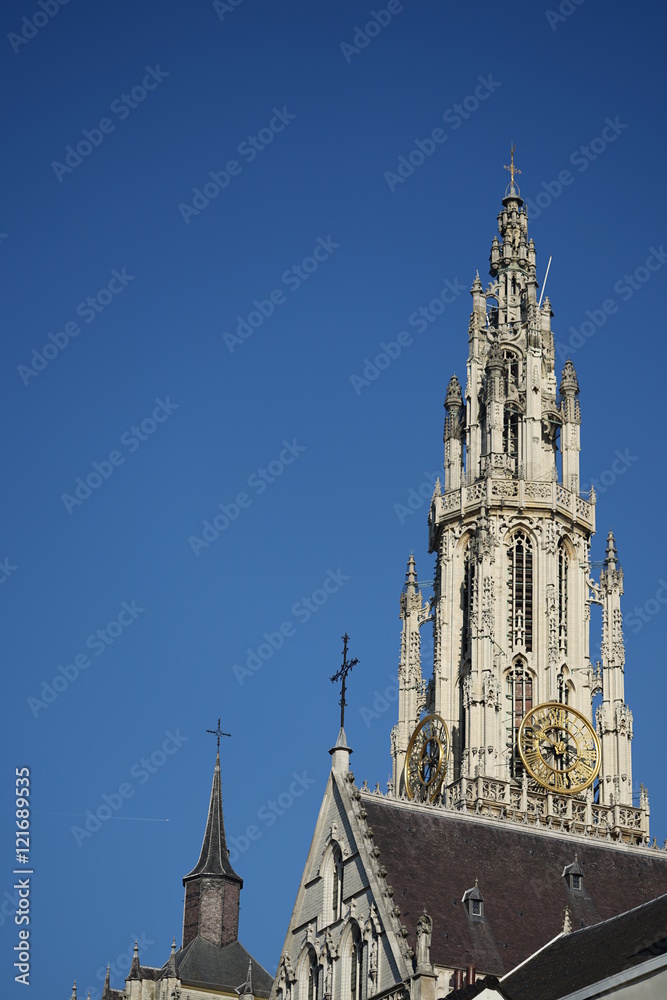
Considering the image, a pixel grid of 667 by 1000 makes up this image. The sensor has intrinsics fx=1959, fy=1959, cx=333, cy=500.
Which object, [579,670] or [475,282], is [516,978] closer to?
[579,670]

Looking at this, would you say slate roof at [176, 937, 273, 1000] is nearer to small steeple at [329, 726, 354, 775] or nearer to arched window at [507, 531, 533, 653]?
arched window at [507, 531, 533, 653]

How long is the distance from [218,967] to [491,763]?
15816mm

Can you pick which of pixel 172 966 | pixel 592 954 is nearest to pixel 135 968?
pixel 172 966

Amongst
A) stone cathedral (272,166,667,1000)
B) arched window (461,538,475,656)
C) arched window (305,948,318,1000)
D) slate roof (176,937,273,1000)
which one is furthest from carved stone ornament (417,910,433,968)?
arched window (461,538,475,656)

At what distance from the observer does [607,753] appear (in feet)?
272

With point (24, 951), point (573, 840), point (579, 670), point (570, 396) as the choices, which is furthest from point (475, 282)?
point (24, 951)

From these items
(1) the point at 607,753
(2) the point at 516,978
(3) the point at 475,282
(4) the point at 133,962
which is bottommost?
(2) the point at 516,978

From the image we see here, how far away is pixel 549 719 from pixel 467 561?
31.2 feet

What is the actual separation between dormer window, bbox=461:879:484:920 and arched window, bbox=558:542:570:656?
34490mm

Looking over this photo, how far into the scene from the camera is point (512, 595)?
3361 inches

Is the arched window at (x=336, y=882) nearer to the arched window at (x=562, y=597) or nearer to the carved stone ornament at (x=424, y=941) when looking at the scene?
the carved stone ornament at (x=424, y=941)

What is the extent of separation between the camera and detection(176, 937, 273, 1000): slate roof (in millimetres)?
83375

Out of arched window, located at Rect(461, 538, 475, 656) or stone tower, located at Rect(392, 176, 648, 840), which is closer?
stone tower, located at Rect(392, 176, 648, 840)

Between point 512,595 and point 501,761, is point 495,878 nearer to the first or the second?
point 501,761
